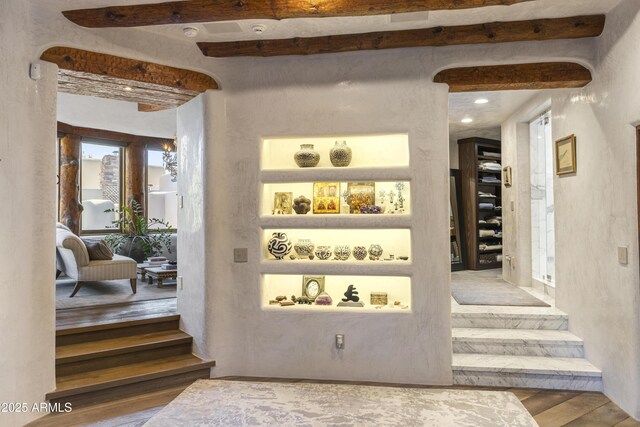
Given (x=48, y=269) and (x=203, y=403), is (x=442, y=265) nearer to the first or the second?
(x=203, y=403)

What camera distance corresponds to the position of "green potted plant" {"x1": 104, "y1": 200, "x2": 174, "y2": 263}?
7301 millimetres

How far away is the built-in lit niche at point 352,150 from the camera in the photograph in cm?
364

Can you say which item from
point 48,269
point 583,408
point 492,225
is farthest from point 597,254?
point 48,269

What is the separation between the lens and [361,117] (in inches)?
138

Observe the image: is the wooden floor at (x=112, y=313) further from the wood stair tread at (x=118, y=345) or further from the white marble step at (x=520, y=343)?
the white marble step at (x=520, y=343)

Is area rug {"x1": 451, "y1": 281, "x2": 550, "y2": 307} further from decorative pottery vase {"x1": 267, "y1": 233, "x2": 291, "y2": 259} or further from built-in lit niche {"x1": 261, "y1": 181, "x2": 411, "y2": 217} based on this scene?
decorative pottery vase {"x1": 267, "y1": 233, "x2": 291, "y2": 259}

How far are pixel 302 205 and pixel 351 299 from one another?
96 cm

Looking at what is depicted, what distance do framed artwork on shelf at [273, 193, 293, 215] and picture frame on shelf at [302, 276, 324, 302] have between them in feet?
2.14

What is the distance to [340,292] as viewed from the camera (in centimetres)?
372

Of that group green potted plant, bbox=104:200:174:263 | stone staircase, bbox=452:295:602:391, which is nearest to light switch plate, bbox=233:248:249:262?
stone staircase, bbox=452:295:602:391

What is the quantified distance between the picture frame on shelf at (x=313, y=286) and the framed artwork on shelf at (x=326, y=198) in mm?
624

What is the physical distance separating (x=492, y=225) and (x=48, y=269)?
21.1 feet

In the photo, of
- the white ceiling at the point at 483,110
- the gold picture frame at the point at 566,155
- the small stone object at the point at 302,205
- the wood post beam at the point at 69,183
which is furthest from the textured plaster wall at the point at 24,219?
the wood post beam at the point at 69,183

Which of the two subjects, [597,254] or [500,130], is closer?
[597,254]
